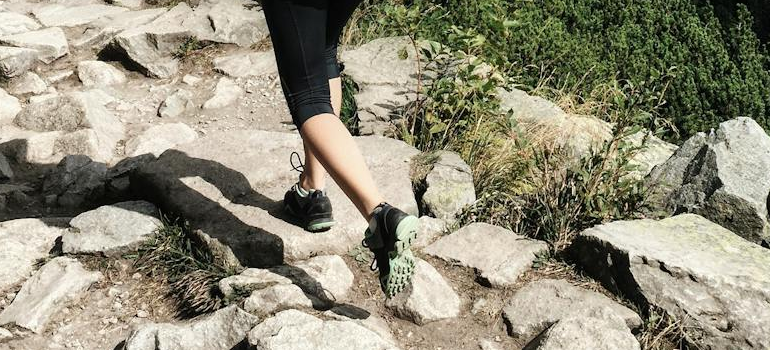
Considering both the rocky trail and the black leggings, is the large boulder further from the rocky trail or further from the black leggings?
the black leggings

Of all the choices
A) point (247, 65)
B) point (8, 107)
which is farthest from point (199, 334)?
point (247, 65)

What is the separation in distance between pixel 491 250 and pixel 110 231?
71.2 inches

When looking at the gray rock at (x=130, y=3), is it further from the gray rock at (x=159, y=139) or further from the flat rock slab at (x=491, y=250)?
the flat rock slab at (x=491, y=250)

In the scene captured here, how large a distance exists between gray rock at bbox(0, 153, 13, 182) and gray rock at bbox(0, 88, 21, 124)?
674mm

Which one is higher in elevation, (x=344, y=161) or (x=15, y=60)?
(x=344, y=161)

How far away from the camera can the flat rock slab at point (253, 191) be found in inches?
145

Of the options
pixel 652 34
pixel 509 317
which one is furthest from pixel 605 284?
pixel 652 34

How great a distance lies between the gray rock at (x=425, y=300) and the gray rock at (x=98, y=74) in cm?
384

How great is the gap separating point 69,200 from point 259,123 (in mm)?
1584

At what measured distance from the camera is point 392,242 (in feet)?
9.61

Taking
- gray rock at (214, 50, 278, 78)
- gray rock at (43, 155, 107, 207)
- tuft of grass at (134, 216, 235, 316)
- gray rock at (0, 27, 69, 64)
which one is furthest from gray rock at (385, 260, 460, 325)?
gray rock at (0, 27, 69, 64)

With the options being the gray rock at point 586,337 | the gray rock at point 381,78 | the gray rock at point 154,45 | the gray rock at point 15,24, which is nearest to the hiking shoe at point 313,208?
the gray rock at point 586,337

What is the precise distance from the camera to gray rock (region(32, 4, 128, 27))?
7260 mm

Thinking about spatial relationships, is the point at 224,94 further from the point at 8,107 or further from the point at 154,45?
the point at 8,107
